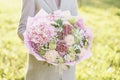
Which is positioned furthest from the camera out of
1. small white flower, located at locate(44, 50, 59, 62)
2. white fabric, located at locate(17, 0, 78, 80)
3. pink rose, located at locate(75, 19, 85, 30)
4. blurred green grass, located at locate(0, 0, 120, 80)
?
blurred green grass, located at locate(0, 0, 120, 80)

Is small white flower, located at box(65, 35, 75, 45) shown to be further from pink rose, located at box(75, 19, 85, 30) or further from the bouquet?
pink rose, located at box(75, 19, 85, 30)

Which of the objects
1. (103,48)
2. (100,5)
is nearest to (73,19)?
(103,48)

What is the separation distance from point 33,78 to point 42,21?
1.87 ft

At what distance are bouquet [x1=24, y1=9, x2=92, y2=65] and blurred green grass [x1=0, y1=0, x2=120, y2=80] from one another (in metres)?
2.29

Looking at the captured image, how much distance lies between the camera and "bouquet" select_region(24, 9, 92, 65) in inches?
129

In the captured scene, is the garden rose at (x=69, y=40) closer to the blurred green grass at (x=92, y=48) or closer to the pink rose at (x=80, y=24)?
the pink rose at (x=80, y=24)

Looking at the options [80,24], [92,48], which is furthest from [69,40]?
[92,48]

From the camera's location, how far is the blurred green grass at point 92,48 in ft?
19.8

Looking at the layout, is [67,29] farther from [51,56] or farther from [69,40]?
[51,56]

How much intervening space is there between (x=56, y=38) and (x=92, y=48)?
4634mm

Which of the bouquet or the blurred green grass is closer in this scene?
the bouquet

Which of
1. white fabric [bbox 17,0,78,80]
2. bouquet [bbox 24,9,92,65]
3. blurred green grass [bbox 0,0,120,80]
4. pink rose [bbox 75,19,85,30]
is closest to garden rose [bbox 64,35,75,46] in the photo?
bouquet [bbox 24,9,92,65]

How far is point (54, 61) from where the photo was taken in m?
3.27

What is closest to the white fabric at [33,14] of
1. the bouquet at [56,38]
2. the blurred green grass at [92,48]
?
the bouquet at [56,38]
